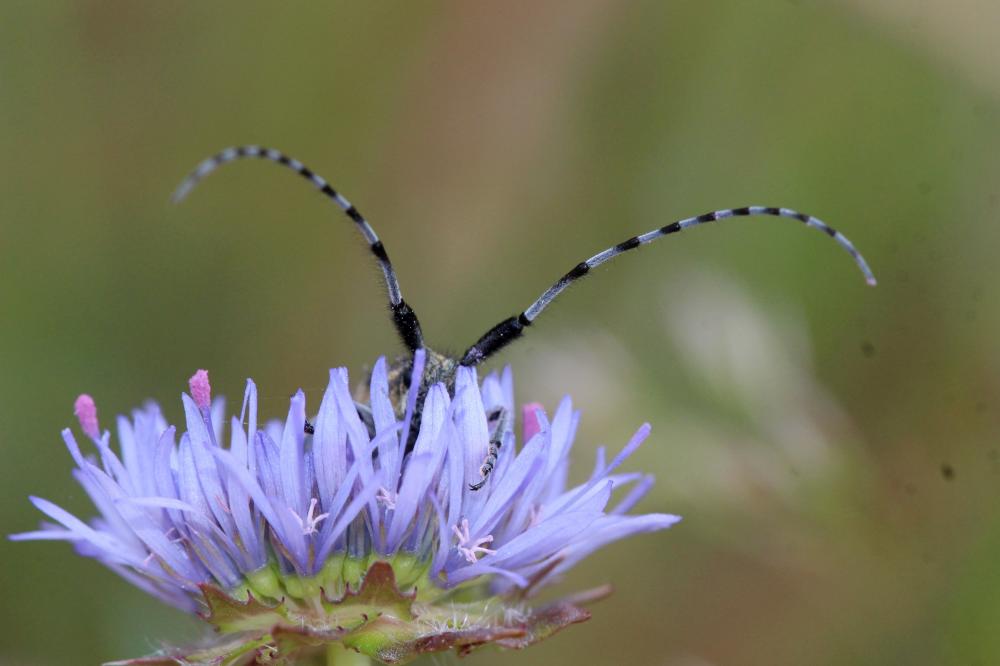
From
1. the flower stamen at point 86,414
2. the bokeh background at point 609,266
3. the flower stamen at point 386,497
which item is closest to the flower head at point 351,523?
the flower stamen at point 386,497

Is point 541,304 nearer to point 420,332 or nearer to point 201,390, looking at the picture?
point 420,332

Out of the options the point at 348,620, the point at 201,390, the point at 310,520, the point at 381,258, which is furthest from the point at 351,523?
the point at 381,258

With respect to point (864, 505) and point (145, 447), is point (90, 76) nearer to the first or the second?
point (145, 447)

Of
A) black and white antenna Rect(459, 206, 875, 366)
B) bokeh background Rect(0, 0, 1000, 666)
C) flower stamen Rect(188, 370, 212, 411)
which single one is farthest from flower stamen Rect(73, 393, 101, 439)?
bokeh background Rect(0, 0, 1000, 666)

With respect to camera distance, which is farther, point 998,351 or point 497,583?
point 998,351

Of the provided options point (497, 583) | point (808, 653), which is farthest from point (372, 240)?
point (808, 653)
